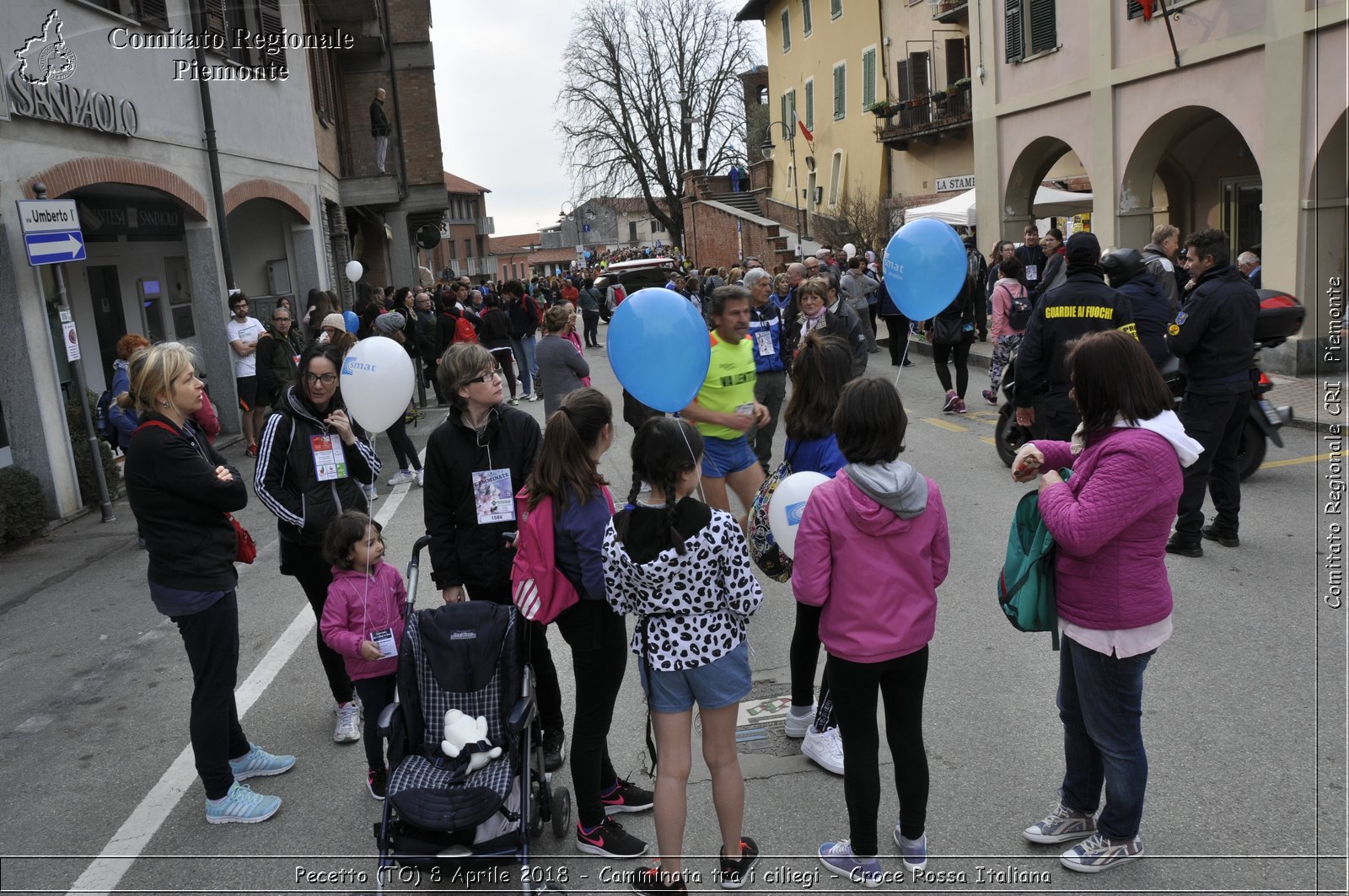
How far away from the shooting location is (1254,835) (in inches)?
141

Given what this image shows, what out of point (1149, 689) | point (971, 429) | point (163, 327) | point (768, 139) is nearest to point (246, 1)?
point (163, 327)

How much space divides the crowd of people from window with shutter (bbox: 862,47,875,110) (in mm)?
30230

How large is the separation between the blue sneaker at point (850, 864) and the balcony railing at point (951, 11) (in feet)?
87.0

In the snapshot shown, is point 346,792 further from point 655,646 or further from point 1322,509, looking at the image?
point 1322,509

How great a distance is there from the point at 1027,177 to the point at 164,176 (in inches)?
616

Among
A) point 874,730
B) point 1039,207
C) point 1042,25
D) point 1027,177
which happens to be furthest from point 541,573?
point 1039,207

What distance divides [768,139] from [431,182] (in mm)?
24761

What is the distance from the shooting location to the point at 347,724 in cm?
493

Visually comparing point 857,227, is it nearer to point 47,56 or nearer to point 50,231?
point 47,56

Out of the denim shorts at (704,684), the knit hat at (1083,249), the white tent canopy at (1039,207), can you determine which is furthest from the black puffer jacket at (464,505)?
the white tent canopy at (1039,207)

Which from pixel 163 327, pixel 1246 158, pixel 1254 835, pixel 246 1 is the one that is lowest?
pixel 1254 835

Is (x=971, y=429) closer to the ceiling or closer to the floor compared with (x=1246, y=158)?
closer to the floor

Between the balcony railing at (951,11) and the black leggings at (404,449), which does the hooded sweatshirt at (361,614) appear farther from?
the balcony railing at (951,11)

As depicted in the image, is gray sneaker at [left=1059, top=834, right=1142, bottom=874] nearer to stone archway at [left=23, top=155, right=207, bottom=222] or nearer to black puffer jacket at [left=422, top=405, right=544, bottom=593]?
black puffer jacket at [left=422, top=405, right=544, bottom=593]
